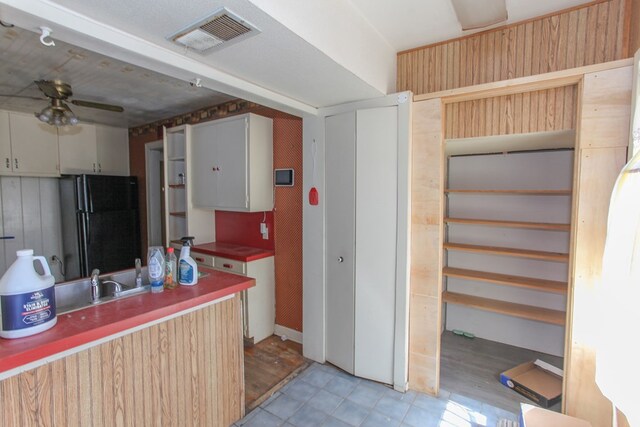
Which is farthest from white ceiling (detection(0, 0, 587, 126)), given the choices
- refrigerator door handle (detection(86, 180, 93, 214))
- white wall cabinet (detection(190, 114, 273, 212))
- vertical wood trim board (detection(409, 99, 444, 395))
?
refrigerator door handle (detection(86, 180, 93, 214))

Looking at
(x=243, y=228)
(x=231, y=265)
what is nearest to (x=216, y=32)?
(x=231, y=265)

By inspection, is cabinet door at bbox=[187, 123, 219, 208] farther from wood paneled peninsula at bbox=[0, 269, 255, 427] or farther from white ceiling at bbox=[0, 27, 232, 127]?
wood paneled peninsula at bbox=[0, 269, 255, 427]

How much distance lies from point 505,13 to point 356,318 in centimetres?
211

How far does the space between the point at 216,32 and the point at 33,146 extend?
3.55 metres

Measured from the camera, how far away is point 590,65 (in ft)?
5.33

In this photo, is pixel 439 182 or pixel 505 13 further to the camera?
pixel 439 182

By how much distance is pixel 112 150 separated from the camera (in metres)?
4.09

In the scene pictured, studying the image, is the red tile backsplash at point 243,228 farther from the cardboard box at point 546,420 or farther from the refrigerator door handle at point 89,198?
the cardboard box at point 546,420

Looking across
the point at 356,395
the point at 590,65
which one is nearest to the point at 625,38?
the point at 590,65

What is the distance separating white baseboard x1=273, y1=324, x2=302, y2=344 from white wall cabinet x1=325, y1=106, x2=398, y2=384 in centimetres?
53

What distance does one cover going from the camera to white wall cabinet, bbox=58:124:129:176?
3662mm

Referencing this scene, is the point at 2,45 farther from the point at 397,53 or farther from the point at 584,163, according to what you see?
the point at 584,163

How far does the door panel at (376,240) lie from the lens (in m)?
2.12

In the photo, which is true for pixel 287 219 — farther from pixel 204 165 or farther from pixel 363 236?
pixel 204 165
